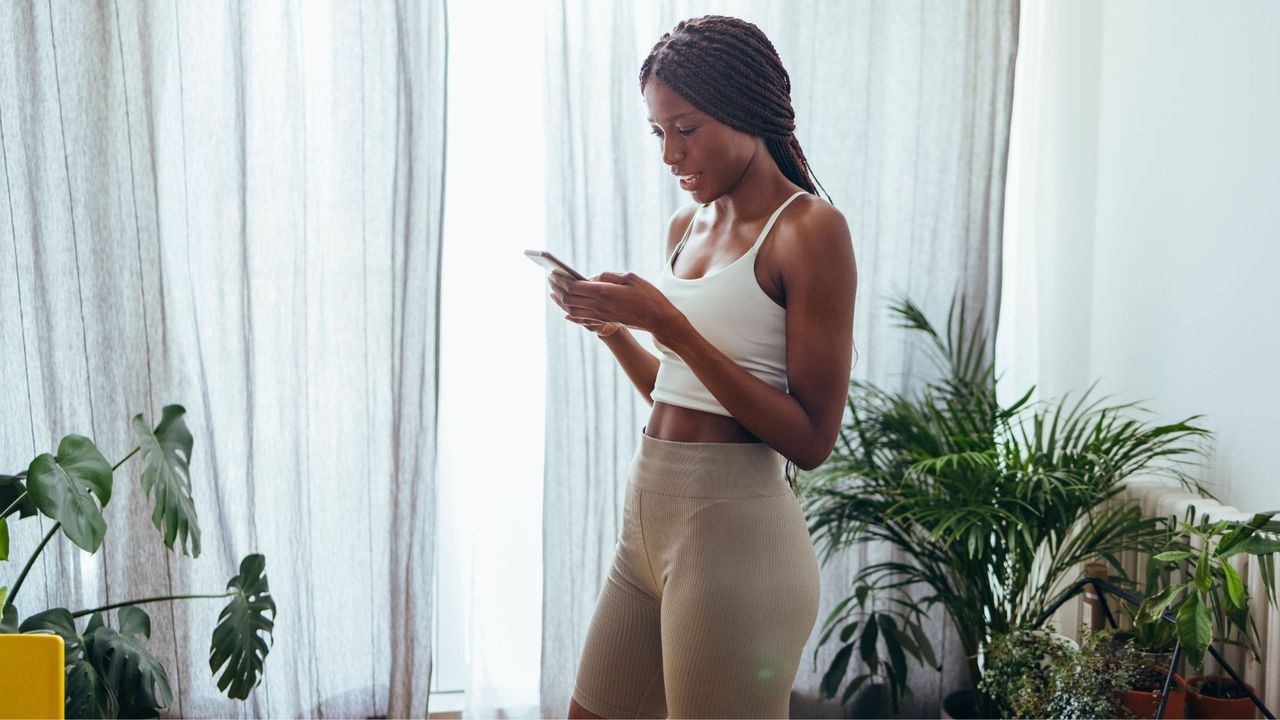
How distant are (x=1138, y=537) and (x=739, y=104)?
4.61ft

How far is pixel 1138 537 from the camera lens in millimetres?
2074

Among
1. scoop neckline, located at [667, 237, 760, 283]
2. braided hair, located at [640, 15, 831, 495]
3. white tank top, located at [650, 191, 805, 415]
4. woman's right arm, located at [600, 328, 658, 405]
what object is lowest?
woman's right arm, located at [600, 328, 658, 405]

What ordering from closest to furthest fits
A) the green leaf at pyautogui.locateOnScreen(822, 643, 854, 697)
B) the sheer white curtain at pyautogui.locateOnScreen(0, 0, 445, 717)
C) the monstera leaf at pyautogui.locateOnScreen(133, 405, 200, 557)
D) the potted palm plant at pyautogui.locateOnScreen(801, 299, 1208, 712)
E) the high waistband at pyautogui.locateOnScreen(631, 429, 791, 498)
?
the high waistband at pyautogui.locateOnScreen(631, 429, 791, 498) < the monstera leaf at pyautogui.locateOnScreen(133, 405, 200, 557) < the potted palm plant at pyautogui.locateOnScreen(801, 299, 1208, 712) < the sheer white curtain at pyautogui.locateOnScreen(0, 0, 445, 717) < the green leaf at pyautogui.locateOnScreen(822, 643, 854, 697)

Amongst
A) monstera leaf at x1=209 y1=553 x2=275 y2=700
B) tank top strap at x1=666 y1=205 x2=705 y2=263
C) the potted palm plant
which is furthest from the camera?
the potted palm plant

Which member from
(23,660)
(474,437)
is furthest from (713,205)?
(474,437)

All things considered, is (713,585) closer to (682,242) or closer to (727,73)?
A: (682,242)

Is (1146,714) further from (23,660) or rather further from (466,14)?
(466,14)

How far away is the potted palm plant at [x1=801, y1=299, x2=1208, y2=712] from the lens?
7.05 feet

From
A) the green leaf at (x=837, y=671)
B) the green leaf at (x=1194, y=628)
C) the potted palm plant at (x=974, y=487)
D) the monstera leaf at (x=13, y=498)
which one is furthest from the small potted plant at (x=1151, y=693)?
the monstera leaf at (x=13, y=498)

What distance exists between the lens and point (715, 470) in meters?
1.17

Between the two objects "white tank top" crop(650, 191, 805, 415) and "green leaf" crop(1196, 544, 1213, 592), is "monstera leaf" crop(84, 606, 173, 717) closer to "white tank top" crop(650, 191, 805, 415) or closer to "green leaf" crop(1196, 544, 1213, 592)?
"white tank top" crop(650, 191, 805, 415)

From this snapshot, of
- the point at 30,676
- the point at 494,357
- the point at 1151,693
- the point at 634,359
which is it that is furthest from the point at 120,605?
the point at 1151,693

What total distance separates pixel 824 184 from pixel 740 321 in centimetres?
156

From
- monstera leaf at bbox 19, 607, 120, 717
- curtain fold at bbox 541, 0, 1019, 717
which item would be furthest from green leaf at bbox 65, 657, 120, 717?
curtain fold at bbox 541, 0, 1019, 717
